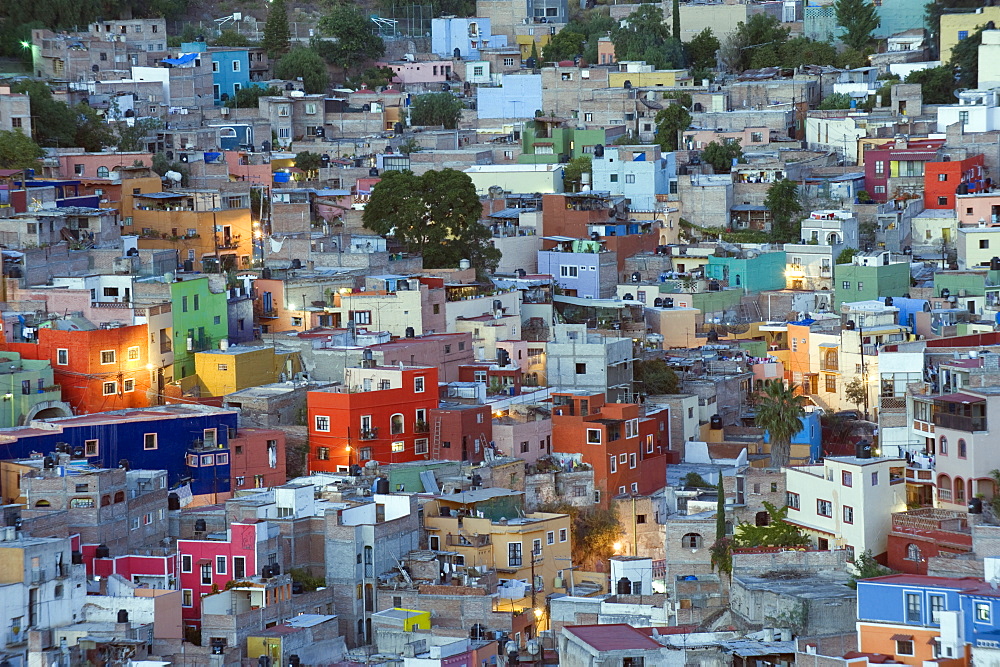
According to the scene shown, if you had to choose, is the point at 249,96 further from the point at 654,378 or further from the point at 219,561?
the point at 219,561

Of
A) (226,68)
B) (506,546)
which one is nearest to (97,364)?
(506,546)

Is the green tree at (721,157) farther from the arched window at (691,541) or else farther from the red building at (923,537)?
the red building at (923,537)

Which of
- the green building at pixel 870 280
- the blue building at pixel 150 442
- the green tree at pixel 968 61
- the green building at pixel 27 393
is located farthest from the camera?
the green tree at pixel 968 61

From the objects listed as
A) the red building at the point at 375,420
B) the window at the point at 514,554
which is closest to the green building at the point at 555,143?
the red building at the point at 375,420

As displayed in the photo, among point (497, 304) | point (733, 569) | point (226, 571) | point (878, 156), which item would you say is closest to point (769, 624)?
point (733, 569)

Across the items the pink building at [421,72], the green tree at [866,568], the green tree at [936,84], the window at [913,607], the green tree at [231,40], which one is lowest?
the green tree at [866,568]

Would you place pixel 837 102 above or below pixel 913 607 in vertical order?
above

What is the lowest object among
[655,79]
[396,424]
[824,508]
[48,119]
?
[824,508]
